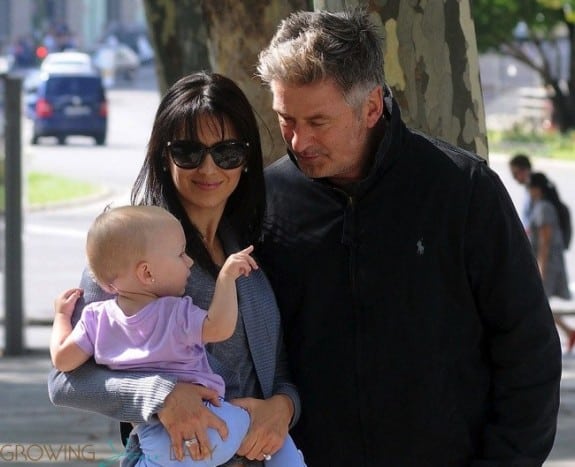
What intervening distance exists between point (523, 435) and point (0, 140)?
7876 millimetres

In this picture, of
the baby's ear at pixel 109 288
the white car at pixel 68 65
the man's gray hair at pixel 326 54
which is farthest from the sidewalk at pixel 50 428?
the white car at pixel 68 65

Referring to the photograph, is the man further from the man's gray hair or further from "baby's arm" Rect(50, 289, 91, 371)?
"baby's arm" Rect(50, 289, 91, 371)

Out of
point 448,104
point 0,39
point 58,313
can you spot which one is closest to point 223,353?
point 58,313

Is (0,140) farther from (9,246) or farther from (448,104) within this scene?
(448,104)

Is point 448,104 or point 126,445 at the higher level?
point 448,104

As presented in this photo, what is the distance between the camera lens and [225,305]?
3.04m

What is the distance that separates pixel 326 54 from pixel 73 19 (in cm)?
7063

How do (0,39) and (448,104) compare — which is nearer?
(448,104)

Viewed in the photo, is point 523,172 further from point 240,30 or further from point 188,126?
point 188,126

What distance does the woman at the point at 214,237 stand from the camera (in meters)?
3.16

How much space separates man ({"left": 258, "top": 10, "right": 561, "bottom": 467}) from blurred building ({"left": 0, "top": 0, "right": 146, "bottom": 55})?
192ft

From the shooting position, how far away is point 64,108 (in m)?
32.8

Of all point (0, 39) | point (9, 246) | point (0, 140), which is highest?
point (0, 39)

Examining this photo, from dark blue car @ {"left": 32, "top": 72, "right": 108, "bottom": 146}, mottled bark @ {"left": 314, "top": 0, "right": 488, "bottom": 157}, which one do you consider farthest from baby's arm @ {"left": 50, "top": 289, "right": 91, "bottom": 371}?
dark blue car @ {"left": 32, "top": 72, "right": 108, "bottom": 146}
